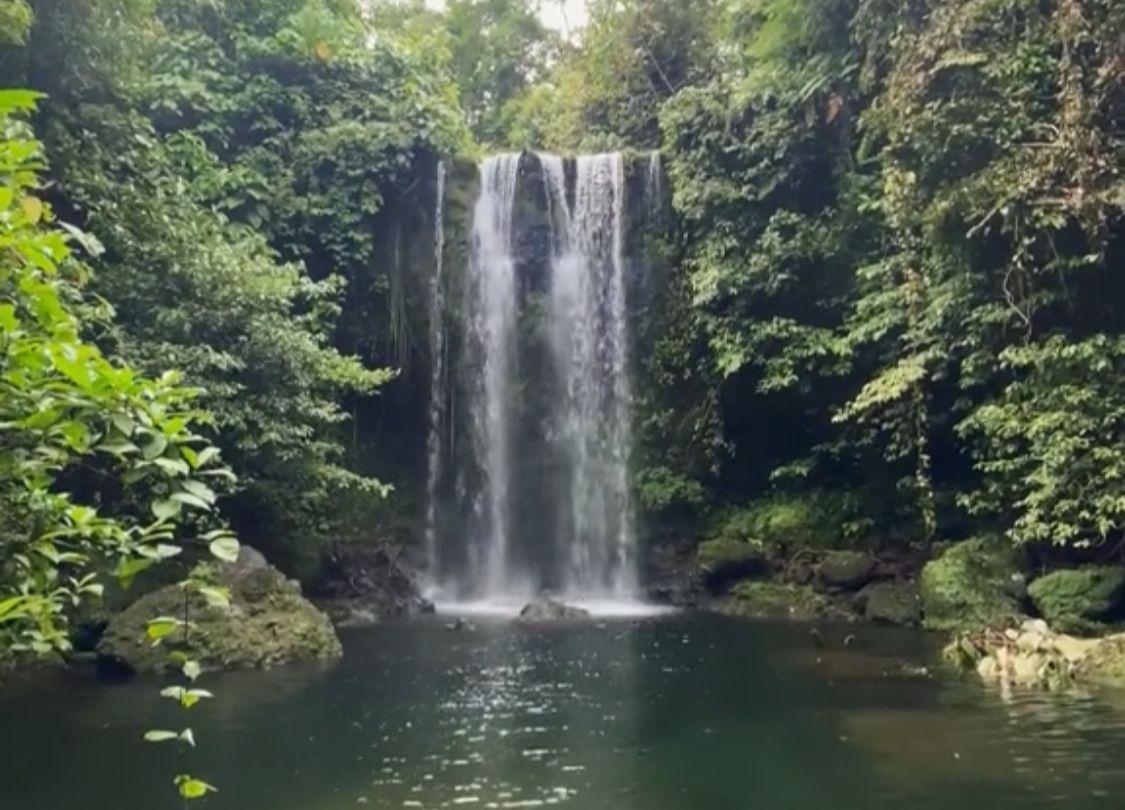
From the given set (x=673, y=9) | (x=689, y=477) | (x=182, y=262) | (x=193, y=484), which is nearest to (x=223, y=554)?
(x=193, y=484)

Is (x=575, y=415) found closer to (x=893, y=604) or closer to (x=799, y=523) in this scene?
(x=799, y=523)

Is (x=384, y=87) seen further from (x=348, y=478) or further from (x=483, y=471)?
(x=348, y=478)

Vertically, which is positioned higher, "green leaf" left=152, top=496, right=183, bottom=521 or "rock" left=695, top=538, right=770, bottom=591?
"rock" left=695, top=538, right=770, bottom=591

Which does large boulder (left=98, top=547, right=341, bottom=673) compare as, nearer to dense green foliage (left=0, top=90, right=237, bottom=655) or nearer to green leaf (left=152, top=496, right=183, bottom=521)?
dense green foliage (left=0, top=90, right=237, bottom=655)

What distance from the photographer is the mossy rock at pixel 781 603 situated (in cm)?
1605

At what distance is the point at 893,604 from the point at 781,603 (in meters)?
2.07

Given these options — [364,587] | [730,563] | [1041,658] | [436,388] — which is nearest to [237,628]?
[364,587]

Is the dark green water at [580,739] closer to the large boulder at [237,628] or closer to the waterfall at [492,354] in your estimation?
the large boulder at [237,628]

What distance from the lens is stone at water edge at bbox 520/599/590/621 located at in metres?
15.9

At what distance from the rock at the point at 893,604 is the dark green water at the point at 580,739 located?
2.51 meters

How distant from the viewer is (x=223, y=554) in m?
2.60

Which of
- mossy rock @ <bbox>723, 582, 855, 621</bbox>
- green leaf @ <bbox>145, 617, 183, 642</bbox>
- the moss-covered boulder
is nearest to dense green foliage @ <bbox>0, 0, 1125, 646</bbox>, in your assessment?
the moss-covered boulder

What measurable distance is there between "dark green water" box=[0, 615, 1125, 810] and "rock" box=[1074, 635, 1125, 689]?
2.94 ft

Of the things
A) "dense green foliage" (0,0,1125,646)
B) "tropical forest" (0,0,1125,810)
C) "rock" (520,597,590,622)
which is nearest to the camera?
"tropical forest" (0,0,1125,810)
